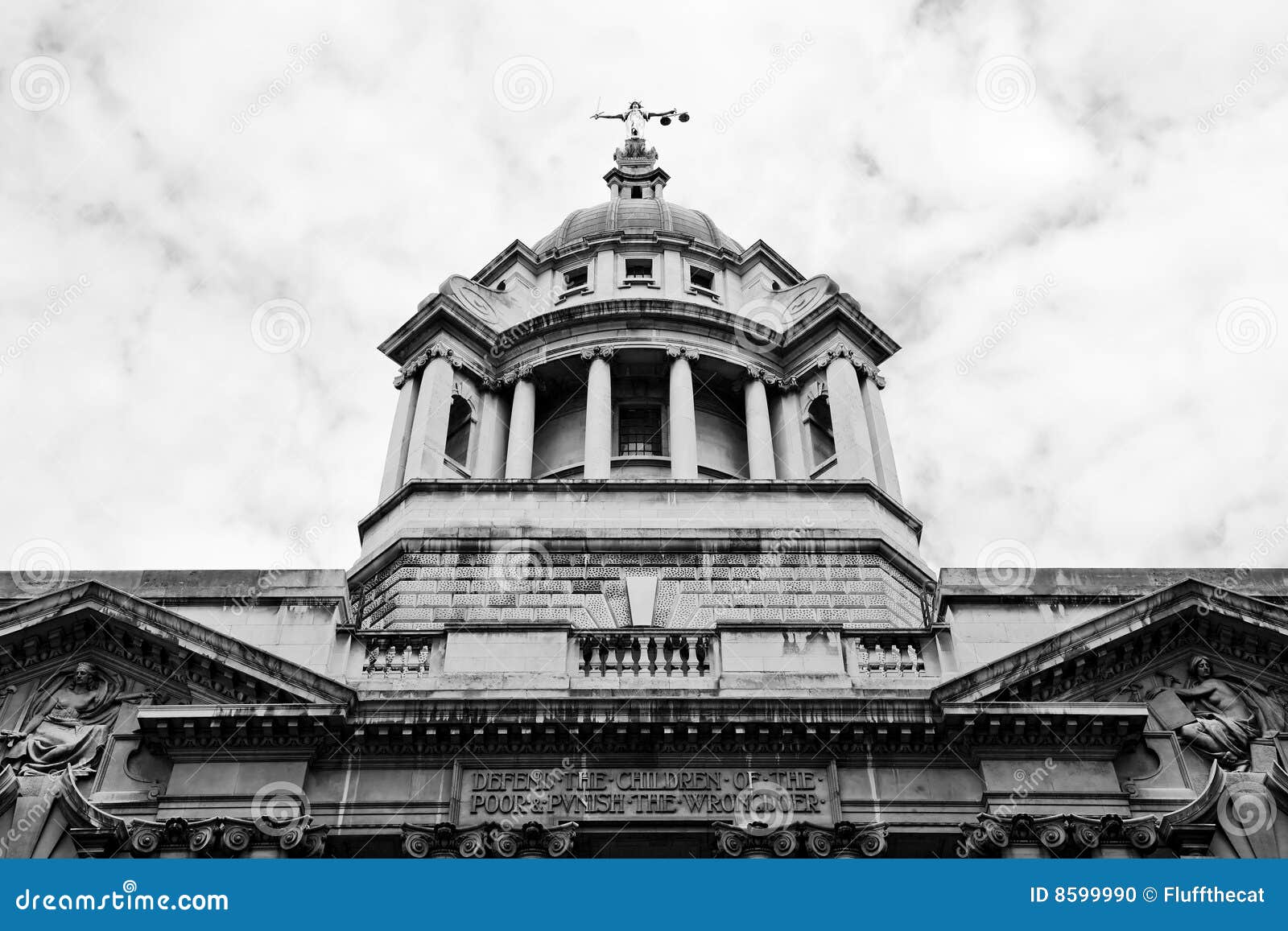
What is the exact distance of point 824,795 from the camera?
1547cm

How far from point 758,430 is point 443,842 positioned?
16499mm

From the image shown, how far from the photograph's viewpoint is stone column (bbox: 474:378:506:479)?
2895 cm

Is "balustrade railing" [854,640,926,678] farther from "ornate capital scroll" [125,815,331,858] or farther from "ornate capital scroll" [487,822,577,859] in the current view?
"ornate capital scroll" [125,815,331,858]

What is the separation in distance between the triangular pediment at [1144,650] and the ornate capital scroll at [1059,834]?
5.15ft

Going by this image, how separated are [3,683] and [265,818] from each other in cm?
435

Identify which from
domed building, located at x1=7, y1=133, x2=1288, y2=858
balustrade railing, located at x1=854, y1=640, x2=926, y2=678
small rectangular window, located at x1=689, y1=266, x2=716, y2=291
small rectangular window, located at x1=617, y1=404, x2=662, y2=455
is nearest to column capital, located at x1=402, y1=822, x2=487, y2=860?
domed building, located at x1=7, y1=133, x2=1288, y2=858

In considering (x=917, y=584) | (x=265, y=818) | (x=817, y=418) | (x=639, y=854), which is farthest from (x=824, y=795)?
(x=817, y=418)

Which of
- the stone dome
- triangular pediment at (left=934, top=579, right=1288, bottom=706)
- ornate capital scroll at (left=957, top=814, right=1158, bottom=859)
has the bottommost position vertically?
ornate capital scroll at (left=957, top=814, right=1158, bottom=859)

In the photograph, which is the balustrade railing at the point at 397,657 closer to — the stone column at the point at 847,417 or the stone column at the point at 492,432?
the stone column at the point at 492,432

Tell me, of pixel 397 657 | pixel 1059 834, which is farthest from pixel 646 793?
pixel 1059 834

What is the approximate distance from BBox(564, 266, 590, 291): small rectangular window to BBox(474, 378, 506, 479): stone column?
5.95m

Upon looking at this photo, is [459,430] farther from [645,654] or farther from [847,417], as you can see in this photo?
[645,654]

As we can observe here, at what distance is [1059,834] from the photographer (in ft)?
48.7

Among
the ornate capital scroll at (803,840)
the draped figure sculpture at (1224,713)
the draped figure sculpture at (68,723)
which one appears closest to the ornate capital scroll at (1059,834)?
→ the ornate capital scroll at (803,840)
